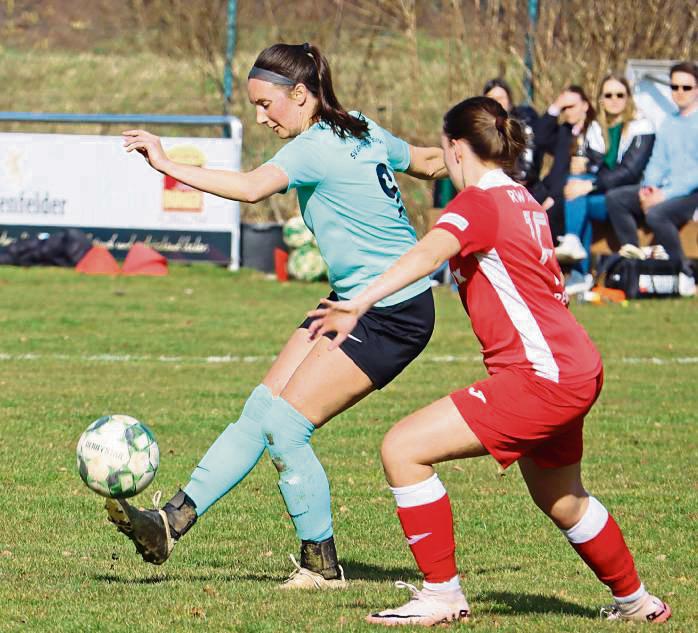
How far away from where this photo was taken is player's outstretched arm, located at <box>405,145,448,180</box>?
5.69 metres

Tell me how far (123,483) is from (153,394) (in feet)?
14.9

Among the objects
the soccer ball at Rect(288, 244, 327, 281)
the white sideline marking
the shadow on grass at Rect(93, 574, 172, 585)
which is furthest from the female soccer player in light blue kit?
the soccer ball at Rect(288, 244, 327, 281)

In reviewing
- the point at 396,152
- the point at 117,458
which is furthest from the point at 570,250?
Answer: the point at 117,458

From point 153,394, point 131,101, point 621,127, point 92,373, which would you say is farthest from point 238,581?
point 131,101

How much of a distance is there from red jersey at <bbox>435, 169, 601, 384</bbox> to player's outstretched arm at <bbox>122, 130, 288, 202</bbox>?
0.81 m

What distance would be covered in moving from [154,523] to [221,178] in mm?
1261

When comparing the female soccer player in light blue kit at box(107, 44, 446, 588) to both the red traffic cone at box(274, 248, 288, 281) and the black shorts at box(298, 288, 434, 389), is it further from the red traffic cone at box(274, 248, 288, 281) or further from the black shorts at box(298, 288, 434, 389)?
the red traffic cone at box(274, 248, 288, 281)

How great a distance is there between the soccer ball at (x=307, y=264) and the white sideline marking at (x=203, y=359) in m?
4.99

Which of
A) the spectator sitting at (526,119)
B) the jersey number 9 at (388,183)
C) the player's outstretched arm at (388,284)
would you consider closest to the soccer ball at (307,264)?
the spectator sitting at (526,119)

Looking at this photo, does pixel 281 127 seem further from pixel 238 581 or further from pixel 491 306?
pixel 238 581

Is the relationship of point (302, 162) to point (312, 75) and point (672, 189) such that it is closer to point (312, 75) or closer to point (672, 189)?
point (312, 75)

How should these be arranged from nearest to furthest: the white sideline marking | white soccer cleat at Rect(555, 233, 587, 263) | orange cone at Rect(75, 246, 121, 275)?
the white sideline marking → white soccer cleat at Rect(555, 233, 587, 263) → orange cone at Rect(75, 246, 121, 275)

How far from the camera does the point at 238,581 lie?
5.27m

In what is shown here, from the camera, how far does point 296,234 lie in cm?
1630
